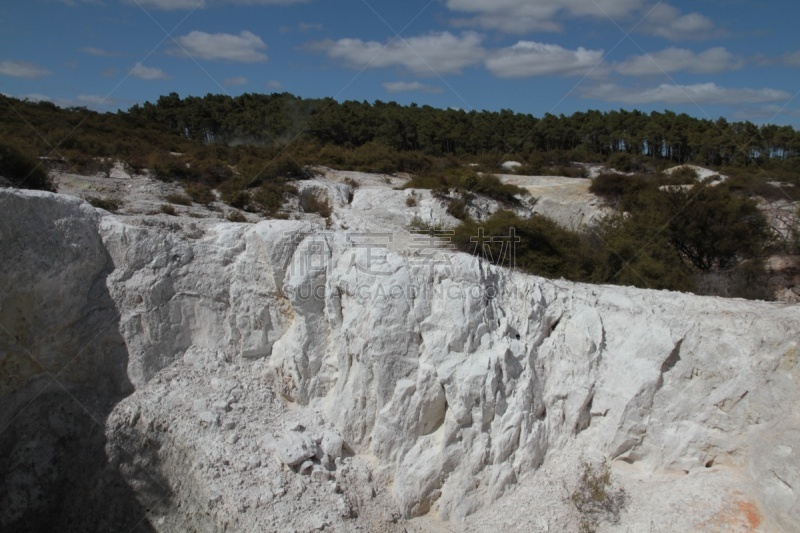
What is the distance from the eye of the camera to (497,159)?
31.6 metres

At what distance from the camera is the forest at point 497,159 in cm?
1236

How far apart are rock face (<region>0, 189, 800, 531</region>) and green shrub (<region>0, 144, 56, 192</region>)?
12.5ft

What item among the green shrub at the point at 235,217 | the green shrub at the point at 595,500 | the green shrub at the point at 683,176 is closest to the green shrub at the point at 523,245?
the green shrub at the point at 595,500

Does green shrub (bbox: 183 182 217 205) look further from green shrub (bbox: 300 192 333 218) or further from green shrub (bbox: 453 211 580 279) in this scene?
green shrub (bbox: 453 211 580 279)

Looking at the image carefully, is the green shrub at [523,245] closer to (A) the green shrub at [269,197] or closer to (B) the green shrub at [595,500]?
(B) the green shrub at [595,500]

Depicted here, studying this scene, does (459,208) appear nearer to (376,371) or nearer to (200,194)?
(200,194)

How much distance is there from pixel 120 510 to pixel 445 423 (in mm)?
5924

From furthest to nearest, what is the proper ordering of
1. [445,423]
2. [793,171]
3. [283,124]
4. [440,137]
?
1. [440,137]
2. [283,124]
3. [793,171]
4. [445,423]

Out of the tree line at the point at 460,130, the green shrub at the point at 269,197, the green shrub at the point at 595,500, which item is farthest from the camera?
the tree line at the point at 460,130

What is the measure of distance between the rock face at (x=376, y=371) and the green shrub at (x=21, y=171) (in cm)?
382

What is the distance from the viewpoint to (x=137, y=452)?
9.17 metres

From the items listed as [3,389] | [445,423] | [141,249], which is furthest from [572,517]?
[3,389]

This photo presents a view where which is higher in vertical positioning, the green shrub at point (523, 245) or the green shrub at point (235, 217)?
the green shrub at point (235, 217)

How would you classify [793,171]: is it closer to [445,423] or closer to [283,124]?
[445,423]
